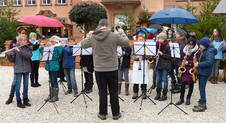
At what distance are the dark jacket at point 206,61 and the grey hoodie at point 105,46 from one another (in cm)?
197

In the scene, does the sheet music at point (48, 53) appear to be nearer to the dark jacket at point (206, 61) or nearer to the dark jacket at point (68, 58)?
the dark jacket at point (68, 58)

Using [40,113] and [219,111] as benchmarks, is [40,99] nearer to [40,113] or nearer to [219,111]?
[40,113]

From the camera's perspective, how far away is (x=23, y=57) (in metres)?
5.62

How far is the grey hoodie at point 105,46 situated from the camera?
4.48 metres

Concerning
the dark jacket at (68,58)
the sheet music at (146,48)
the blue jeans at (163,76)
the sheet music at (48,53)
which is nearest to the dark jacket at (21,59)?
the sheet music at (48,53)

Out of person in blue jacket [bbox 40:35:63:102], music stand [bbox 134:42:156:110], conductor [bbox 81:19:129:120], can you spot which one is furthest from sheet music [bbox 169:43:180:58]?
person in blue jacket [bbox 40:35:63:102]

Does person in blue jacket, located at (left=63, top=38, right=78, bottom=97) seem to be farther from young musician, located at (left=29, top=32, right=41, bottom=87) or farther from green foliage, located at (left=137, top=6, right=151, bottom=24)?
green foliage, located at (left=137, top=6, right=151, bottom=24)

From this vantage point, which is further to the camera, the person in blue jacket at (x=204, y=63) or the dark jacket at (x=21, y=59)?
the dark jacket at (x=21, y=59)

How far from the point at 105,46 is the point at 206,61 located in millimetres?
2420

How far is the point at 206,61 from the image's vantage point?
508 cm

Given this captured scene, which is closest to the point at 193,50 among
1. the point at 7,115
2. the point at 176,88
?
the point at 176,88

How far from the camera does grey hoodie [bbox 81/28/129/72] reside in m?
4.48

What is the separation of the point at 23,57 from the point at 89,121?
2441 mm

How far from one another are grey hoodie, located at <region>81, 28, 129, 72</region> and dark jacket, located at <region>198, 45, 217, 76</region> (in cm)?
197
